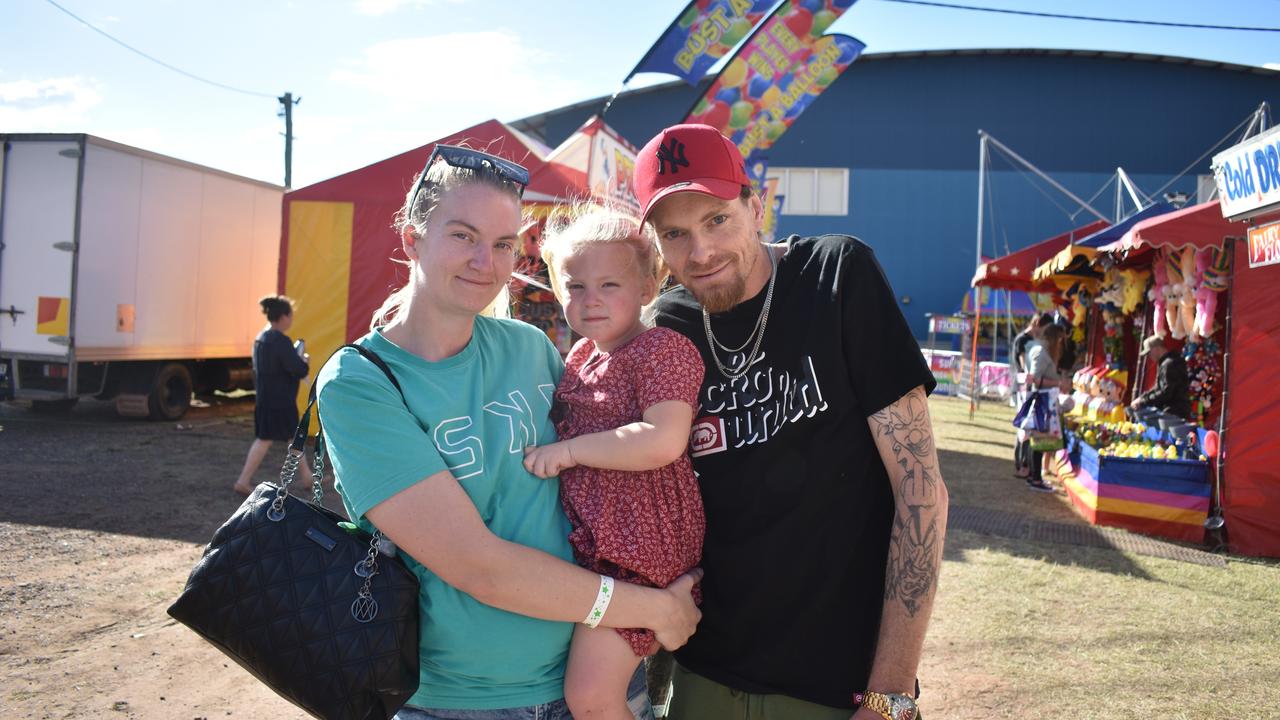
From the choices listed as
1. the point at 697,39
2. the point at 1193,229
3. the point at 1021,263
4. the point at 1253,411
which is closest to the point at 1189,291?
the point at 1193,229

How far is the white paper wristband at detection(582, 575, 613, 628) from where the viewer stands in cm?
154

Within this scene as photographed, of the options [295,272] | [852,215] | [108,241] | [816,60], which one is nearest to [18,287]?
[108,241]

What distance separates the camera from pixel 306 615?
54.6 inches

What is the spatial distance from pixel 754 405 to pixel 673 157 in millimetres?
582

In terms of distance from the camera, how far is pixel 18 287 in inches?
388

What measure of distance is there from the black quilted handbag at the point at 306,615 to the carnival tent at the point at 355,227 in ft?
26.5

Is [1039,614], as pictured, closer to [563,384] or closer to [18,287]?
[563,384]

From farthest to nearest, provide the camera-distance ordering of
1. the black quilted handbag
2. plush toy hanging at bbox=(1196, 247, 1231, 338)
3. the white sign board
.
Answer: plush toy hanging at bbox=(1196, 247, 1231, 338), the white sign board, the black quilted handbag

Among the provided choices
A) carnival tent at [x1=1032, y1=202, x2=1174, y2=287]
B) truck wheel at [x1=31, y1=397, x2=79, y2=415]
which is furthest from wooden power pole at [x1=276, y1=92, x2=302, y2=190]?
carnival tent at [x1=1032, y1=202, x2=1174, y2=287]

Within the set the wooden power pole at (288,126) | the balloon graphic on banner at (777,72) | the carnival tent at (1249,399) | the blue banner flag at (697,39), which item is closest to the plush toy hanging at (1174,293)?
the carnival tent at (1249,399)

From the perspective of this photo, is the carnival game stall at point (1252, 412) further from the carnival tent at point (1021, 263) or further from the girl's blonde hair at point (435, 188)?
the girl's blonde hair at point (435, 188)

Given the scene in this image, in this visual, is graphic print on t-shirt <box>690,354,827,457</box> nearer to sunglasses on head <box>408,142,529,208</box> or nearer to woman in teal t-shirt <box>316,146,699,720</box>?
Result: woman in teal t-shirt <box>316,146,699,720</box>

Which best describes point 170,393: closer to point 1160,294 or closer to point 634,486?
point 634,486

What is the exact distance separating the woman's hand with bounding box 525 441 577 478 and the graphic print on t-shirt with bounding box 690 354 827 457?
1.14 ft
